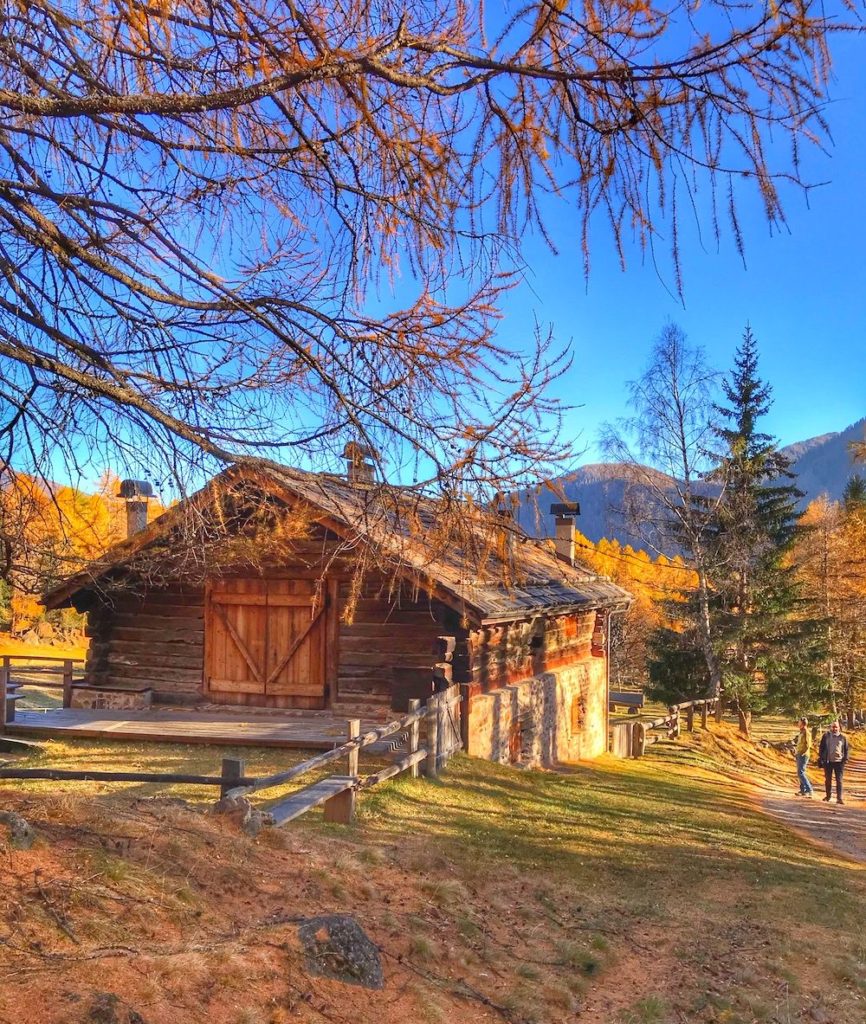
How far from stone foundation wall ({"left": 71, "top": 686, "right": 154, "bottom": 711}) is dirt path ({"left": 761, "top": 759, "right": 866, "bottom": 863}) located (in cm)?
1136

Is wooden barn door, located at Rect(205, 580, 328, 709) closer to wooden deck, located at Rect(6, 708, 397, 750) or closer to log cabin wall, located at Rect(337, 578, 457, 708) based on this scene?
wooden deck, located at Rect(6, 708, 397, 750)

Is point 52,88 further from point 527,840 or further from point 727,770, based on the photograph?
point 727,770

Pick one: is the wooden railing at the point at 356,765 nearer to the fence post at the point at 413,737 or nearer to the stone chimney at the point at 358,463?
the fence post at the point at 413,737

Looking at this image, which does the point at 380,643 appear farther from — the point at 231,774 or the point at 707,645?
the point at 707,645

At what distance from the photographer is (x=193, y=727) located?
42.0ft

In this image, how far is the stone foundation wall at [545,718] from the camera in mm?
13414

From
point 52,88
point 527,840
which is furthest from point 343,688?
point 52,88

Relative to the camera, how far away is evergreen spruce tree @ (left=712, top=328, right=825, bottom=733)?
26.3 m

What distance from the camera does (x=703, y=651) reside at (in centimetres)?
2642

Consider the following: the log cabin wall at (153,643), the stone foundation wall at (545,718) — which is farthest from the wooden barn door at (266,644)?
the stone foundation wall at (545,718)

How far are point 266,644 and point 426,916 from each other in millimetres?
8774

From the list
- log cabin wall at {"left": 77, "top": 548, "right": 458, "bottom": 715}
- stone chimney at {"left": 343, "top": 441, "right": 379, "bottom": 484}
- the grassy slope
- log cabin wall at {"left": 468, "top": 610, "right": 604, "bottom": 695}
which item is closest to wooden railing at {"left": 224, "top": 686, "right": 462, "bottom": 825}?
the grassy slope

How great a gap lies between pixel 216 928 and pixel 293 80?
4455 mm

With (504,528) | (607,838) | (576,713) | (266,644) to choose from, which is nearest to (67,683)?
(266,644)
